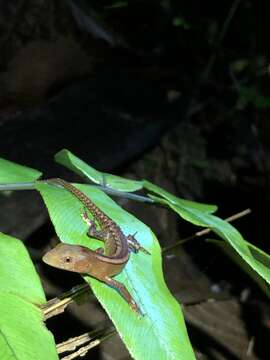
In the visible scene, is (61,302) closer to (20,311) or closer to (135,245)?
(135,245)

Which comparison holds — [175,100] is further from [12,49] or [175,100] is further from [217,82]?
[12,49]

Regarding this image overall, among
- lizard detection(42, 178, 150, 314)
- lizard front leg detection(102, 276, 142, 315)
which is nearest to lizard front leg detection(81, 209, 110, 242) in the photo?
lizard detection(42, 178, 150, 314)

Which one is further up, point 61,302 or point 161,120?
point 61,302

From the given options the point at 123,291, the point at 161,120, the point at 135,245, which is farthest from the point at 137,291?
the point at 161,120

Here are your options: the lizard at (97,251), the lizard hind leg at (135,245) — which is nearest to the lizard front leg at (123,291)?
the lizard at (97,251)

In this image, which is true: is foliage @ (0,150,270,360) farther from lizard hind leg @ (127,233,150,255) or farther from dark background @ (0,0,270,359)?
dark background @ (0,0,270,359)
